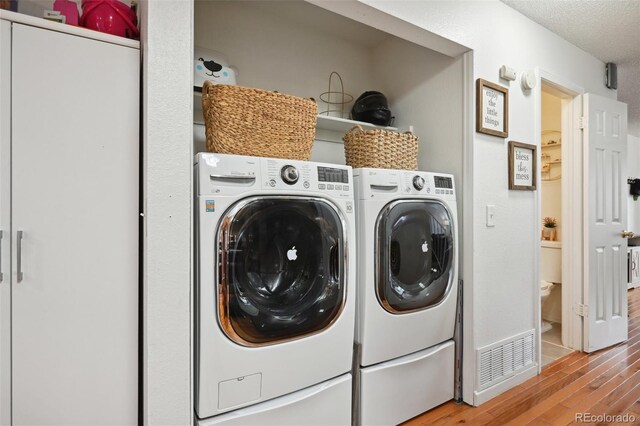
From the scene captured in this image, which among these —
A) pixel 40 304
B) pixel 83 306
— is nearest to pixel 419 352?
pixel 83 306

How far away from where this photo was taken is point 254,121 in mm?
1438

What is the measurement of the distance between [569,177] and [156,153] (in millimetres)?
3073

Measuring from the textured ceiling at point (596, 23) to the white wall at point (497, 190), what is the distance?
8 cm

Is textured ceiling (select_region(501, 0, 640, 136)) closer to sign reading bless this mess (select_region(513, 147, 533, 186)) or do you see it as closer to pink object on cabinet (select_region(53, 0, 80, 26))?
sign reading bless this mess (select_region(513, 147, 533, 186))

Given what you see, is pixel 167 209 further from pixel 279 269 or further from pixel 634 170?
pixel 634 170

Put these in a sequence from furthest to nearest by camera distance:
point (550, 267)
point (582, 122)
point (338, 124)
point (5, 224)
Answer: point (550, 267) < point (582, 122) < point (338, 124) < point (5, 224)

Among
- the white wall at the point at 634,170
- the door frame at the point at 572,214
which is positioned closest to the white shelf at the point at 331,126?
the door frame at the point at 572,214

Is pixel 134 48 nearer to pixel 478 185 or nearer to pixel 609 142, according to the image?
pixel 478 185

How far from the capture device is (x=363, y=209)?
1624mm

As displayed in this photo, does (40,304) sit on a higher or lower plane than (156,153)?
lower

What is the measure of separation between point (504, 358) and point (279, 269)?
1657 mm

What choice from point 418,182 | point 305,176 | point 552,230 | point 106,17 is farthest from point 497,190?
point 106,17

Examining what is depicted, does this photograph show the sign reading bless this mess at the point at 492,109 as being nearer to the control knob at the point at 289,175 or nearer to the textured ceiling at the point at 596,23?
the textured ceiling at the point at 596,23

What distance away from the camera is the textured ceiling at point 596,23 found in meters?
2.16
